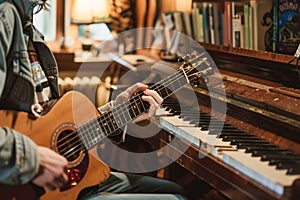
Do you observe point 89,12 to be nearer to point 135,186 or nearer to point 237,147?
point 135,186

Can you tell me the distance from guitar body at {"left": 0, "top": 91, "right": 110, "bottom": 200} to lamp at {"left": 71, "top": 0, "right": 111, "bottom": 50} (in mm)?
1978

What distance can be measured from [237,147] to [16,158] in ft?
2.18

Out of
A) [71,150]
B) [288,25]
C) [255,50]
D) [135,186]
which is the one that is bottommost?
[135,186]

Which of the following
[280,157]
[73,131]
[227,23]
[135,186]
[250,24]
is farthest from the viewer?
[227,23]

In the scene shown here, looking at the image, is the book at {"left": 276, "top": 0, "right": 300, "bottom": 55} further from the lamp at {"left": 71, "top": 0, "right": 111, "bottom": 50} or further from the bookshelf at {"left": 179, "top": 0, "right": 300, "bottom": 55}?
the lamp at {"left": 71, "top": 0, "right": 111, "bottom": 50}

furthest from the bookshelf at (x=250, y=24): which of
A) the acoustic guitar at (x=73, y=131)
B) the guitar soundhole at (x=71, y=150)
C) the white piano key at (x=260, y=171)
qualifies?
the guitar soundhole at (x=71, y=150)

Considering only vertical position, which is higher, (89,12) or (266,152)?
(89,12)

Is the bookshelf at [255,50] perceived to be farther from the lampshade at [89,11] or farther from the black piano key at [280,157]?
the lampshade at [89,11]

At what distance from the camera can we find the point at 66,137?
1.73 m

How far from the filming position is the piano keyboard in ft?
4.55

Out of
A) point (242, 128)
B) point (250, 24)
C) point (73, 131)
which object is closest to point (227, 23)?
point (250, 24)

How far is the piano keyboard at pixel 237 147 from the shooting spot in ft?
4.55

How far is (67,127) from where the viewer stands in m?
1.74

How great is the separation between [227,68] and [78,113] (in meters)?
0.93
